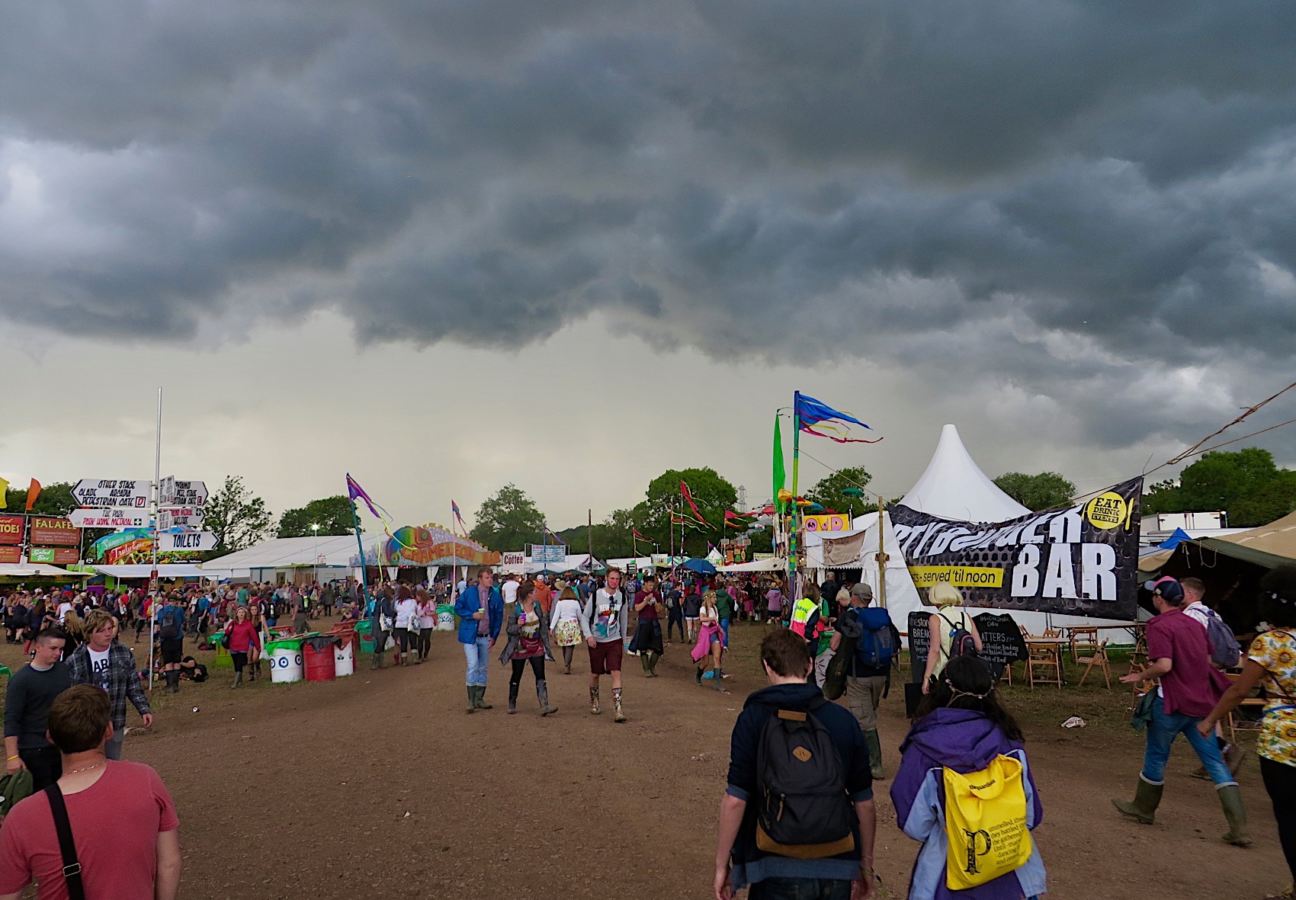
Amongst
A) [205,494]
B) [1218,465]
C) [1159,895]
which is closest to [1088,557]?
[1159,895]

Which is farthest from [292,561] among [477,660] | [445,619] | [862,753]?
[862,753]

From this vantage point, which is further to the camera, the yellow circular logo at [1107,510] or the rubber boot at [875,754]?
the yellow circular logo at [1107,510]

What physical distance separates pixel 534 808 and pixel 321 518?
368 ft

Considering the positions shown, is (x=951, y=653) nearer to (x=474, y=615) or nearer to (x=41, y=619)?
(x=474, y=615)

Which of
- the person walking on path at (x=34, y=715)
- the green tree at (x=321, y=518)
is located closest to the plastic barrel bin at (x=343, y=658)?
the person walking on path at (x=34, y=715)

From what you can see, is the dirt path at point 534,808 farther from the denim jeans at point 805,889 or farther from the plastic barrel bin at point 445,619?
the plastic barrel bin at point 445,619

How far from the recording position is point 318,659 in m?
15.3

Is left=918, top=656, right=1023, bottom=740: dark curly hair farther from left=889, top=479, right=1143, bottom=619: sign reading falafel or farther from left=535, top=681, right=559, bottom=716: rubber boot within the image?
left=535, top=681, right=559, bottom=716: rubber boot

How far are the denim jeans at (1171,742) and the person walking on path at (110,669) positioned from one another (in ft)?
23.9

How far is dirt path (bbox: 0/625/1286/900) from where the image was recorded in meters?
4.87

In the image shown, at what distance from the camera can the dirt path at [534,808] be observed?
4.87 metres

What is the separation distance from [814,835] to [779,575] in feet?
114

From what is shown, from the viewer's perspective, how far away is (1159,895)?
4520mm

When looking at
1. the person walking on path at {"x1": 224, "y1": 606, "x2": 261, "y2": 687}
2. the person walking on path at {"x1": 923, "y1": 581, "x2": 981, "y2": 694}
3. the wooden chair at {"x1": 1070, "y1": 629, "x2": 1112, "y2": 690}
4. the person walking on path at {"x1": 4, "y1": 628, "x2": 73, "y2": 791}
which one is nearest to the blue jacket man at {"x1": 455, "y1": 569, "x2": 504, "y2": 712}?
the person walking on path at {"x1": 4, "y1": 628, "x2": 73, "y2": 791}
